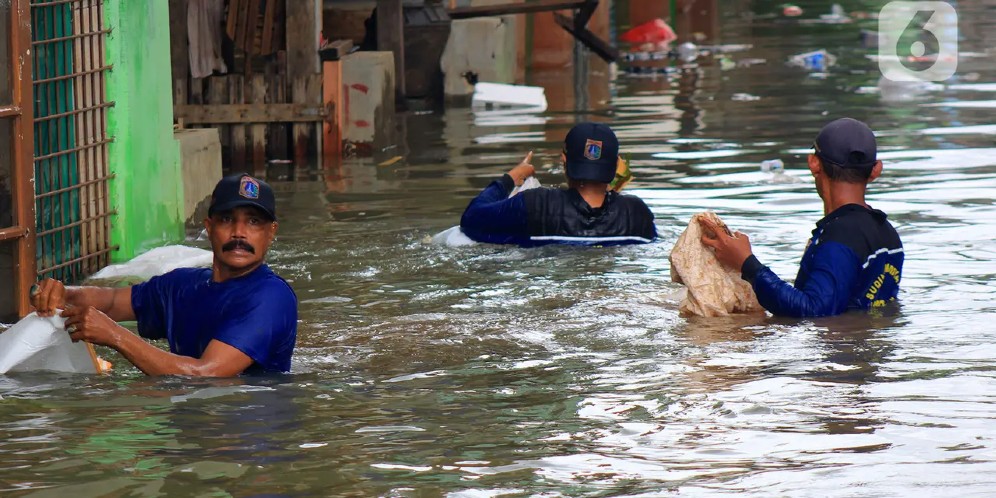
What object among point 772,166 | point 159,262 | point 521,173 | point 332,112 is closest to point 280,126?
point 332,112

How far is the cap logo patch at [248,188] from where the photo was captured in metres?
5.89

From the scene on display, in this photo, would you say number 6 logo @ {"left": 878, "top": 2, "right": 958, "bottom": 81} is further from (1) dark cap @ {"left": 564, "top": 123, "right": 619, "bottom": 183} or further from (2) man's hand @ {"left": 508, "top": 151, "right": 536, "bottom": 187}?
(1) dark cap @ {"left": 564, "top": 123, "right": 619, "bottom": 183}

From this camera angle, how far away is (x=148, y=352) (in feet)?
19.1

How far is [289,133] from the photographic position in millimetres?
14852

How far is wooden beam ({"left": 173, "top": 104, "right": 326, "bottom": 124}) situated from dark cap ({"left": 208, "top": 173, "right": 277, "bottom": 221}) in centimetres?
848

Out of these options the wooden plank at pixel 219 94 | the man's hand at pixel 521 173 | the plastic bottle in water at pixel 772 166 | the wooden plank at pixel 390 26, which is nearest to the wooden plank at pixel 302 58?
the wooden plank at pixel 219 94

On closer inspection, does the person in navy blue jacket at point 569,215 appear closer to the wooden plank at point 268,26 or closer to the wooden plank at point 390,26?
the wooden plank at point 268,26

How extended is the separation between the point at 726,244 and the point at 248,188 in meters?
2.64

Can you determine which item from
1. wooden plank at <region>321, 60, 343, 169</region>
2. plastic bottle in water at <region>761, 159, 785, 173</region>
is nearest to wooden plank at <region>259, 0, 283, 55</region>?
wooden plank at <region>321, 60, 343, 169</region>

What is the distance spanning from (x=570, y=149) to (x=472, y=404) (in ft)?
12.1

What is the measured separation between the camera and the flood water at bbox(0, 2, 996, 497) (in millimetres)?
4980

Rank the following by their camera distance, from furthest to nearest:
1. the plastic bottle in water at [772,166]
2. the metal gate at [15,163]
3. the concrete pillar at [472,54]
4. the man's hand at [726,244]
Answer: the concrete pillar at [472,54]
the plastic bottle in water at [772,166]
the metal gate at [15,163]
the man's hand at [726,244]

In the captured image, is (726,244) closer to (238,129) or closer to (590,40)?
(238,129)

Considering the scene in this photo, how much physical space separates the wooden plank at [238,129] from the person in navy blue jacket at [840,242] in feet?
26.6
